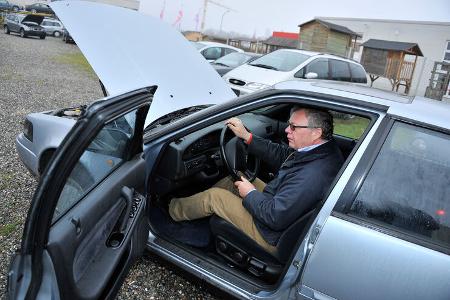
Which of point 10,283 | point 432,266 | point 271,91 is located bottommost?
point 10,283

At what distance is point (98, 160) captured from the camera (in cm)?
187

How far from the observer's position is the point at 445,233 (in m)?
1.68

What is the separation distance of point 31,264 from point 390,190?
5.13 feet

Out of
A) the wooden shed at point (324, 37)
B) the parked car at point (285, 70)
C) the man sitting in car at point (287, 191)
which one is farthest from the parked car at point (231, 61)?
the wooden shed at point (324, 37)

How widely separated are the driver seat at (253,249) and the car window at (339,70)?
26.7 feet

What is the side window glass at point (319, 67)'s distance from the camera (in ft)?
30.1

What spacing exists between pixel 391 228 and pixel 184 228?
159 centimetres

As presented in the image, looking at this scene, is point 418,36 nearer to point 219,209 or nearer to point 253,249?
point 219,209

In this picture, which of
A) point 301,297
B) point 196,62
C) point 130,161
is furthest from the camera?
point 196,62

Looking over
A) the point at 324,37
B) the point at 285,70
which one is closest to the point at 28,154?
the point at 285,70

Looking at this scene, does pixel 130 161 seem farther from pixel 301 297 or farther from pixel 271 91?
pixel 301 297

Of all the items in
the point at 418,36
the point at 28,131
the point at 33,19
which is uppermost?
the point at 418,36

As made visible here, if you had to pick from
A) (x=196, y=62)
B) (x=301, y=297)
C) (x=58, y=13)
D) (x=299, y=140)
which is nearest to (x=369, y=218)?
(x=301, y=297)

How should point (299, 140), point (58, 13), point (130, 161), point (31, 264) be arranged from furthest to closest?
point (58, 13) < point (299, 140) < point (130, 161) < point (31, 264)
